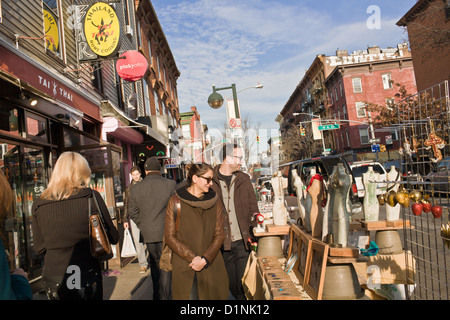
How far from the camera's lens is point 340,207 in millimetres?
2977

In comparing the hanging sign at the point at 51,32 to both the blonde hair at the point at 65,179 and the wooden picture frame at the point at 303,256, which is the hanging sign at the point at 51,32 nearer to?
the blonde hair at the point at 65,179

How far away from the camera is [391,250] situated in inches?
154

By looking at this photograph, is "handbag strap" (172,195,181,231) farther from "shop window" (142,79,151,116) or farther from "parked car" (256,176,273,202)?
"shop window" (142,79,151,116)

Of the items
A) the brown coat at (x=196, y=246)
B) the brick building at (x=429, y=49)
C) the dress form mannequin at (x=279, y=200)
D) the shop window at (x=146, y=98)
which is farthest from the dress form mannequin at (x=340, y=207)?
the brick building at (x=429, y=49)

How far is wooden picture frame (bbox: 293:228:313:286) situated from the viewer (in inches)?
129

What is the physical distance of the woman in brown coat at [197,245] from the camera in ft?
11.2

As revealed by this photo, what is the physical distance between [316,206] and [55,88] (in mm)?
6462

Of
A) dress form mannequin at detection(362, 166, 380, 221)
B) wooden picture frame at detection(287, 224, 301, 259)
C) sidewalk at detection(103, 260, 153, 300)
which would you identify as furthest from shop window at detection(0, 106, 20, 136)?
dress form mannequin at detection(362, 166, 380, 221)

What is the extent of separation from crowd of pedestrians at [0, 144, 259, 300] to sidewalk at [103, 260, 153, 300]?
59.3 inches

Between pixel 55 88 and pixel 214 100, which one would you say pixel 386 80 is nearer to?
pixel 214 100

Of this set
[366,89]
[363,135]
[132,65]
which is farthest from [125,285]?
[366,89]

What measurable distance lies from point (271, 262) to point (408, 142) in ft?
6.52
